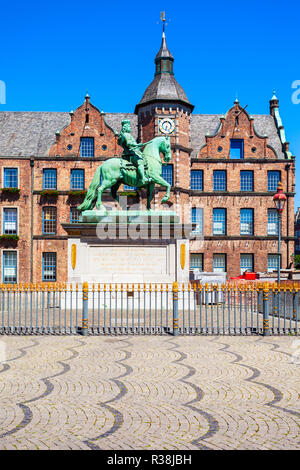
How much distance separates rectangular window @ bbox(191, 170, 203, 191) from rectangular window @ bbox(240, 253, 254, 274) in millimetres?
7588

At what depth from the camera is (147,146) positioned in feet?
67.2

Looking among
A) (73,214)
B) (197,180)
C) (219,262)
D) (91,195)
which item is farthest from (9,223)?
(91,195)

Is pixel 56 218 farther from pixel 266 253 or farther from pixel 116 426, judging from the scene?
pixel 116 426

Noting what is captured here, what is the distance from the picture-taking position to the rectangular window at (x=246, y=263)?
136 feet

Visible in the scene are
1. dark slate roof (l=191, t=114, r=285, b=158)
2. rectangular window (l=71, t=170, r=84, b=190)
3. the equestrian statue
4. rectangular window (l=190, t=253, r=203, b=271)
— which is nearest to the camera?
the equestrian statue

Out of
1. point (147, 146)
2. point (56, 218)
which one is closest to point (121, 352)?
point (147, 146)

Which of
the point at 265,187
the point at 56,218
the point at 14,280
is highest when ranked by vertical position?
the point at 265,187

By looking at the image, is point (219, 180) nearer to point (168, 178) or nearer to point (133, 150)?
point (168, 178)

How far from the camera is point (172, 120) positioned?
1537 inches

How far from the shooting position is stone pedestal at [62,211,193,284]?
1966 cm

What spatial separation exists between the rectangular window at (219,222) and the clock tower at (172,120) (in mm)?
3757

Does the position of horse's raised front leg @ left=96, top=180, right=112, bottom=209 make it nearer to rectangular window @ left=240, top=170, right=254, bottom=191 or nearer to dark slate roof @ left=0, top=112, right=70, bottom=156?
dark slate roof @ left=0, top=112, right=70, bottom=156

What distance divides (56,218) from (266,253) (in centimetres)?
1954

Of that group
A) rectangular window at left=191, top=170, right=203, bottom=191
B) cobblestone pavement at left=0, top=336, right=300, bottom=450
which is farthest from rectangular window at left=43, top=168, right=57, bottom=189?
cobblestone pavement at left=0, top=336, right=300, bottom=450
